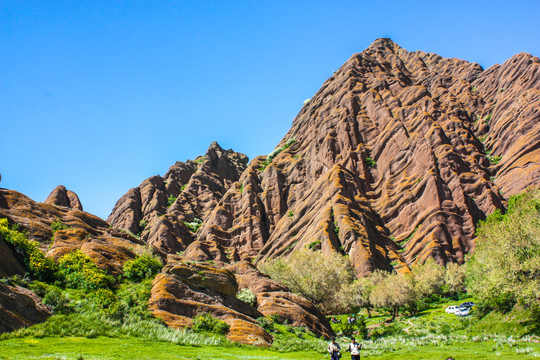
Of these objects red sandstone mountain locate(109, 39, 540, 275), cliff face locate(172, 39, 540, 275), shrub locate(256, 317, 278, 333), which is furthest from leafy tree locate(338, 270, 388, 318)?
shrub locate(256, 317, 278, 333)

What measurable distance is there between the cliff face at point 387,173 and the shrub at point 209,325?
60.6 m


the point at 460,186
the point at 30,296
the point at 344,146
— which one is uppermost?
the point at 344,146

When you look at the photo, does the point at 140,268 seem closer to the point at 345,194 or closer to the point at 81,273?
the point at 81,273

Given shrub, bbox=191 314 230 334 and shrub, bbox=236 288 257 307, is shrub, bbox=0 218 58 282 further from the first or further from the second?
shrub, bbox=236 288 257 307

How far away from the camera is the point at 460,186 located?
102 m

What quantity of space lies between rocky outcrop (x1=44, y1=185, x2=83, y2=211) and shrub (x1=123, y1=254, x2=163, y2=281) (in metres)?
86.6

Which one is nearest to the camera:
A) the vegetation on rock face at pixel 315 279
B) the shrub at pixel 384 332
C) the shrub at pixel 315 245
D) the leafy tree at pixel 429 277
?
the shrub at pixel 384 332

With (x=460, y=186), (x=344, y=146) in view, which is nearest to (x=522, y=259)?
(x=460, y=186)

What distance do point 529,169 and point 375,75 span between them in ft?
294

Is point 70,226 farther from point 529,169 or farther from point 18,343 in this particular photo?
point 529,169

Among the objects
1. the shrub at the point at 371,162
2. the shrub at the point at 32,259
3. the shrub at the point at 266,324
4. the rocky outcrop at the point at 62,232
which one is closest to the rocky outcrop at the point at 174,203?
the shrub at the point at 371,162

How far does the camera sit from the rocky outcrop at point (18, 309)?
16.8 meters

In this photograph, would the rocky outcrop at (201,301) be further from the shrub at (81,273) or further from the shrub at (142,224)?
the shrub at (142,224)

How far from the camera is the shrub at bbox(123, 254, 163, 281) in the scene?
3047 cm
